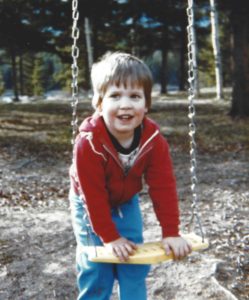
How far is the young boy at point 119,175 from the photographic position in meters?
2.57

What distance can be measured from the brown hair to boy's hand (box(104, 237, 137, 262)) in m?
0.80

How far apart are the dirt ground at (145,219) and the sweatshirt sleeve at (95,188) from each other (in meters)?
1.48

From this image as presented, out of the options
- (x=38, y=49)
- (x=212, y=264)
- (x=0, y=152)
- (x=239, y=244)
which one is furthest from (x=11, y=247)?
(x=38, y=49)

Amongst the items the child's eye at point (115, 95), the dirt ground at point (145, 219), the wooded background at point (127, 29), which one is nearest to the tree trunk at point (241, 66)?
the wooded background at point (127, 29)

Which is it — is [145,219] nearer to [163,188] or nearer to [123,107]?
[163,188]

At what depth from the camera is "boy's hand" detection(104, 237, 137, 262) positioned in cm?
249

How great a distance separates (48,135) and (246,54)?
244 inches

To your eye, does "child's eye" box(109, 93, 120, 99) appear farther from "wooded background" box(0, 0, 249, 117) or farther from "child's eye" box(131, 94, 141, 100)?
"wooded background" box(0, 0, 249, 117)

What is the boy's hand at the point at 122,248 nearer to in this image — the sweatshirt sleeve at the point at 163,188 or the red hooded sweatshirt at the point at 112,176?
the red hooded sweatshirt at the point at 112,176

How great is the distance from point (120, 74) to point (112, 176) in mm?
577

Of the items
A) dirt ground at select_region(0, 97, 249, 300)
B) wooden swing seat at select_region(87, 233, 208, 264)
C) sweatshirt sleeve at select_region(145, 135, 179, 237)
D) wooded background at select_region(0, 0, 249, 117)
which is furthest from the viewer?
wooded background at select_region(0, 0, 249, 117)

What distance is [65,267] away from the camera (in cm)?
441

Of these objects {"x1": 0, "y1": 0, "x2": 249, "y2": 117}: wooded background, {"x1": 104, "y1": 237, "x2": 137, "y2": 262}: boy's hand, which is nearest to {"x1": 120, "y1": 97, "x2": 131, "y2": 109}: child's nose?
{"x1": 104, "y1": 237, "x2": 137, "y2": 262}: boy's hand

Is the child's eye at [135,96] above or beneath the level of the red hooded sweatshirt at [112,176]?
above
